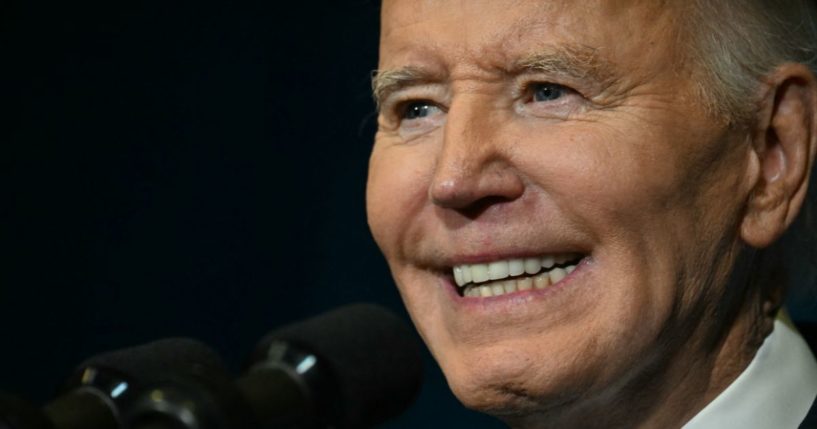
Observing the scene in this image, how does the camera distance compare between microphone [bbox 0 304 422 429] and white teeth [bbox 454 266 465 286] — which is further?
white teeth [bbox 454 266 465 286]

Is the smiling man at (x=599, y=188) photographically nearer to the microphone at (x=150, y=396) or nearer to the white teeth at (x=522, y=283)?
the white teeth at (x=522, y=283)

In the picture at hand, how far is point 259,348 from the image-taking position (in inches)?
55.7

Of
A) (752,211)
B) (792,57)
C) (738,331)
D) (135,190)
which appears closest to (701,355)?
(738,331)

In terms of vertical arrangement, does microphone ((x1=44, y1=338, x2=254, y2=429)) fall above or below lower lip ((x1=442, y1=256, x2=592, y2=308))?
above

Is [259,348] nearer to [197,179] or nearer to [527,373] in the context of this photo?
[527,373]

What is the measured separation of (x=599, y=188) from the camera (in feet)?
5.51

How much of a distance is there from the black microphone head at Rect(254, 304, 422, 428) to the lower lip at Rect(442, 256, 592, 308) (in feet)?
0.38

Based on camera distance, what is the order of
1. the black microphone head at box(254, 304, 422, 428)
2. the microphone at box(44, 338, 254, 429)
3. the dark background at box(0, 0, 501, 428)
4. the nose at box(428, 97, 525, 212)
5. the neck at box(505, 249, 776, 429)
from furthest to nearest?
1. the dark background at box(0, 0, 501, 428)
2. the neck at box(505, 249, 776, 429)
3. the nose at box(428, 97, 525, 212)
4. the black microphone head at box(254, 304, 422, 428)
5. the microphone at box(44, 338, 254, 429)

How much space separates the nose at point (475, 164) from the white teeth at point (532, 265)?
83mm

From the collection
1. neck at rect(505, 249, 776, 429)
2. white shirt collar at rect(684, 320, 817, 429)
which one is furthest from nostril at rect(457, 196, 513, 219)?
white shirt collar at rect(684, 320, 817, 429)

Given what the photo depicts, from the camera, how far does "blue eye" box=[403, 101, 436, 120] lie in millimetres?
1863

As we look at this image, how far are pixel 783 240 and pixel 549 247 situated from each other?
0.42 m

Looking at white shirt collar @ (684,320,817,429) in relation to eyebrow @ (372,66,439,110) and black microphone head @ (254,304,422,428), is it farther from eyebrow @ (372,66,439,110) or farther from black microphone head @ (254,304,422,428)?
eyebrow @ (372,66,439,110)

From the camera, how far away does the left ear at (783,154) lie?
5.83ft
